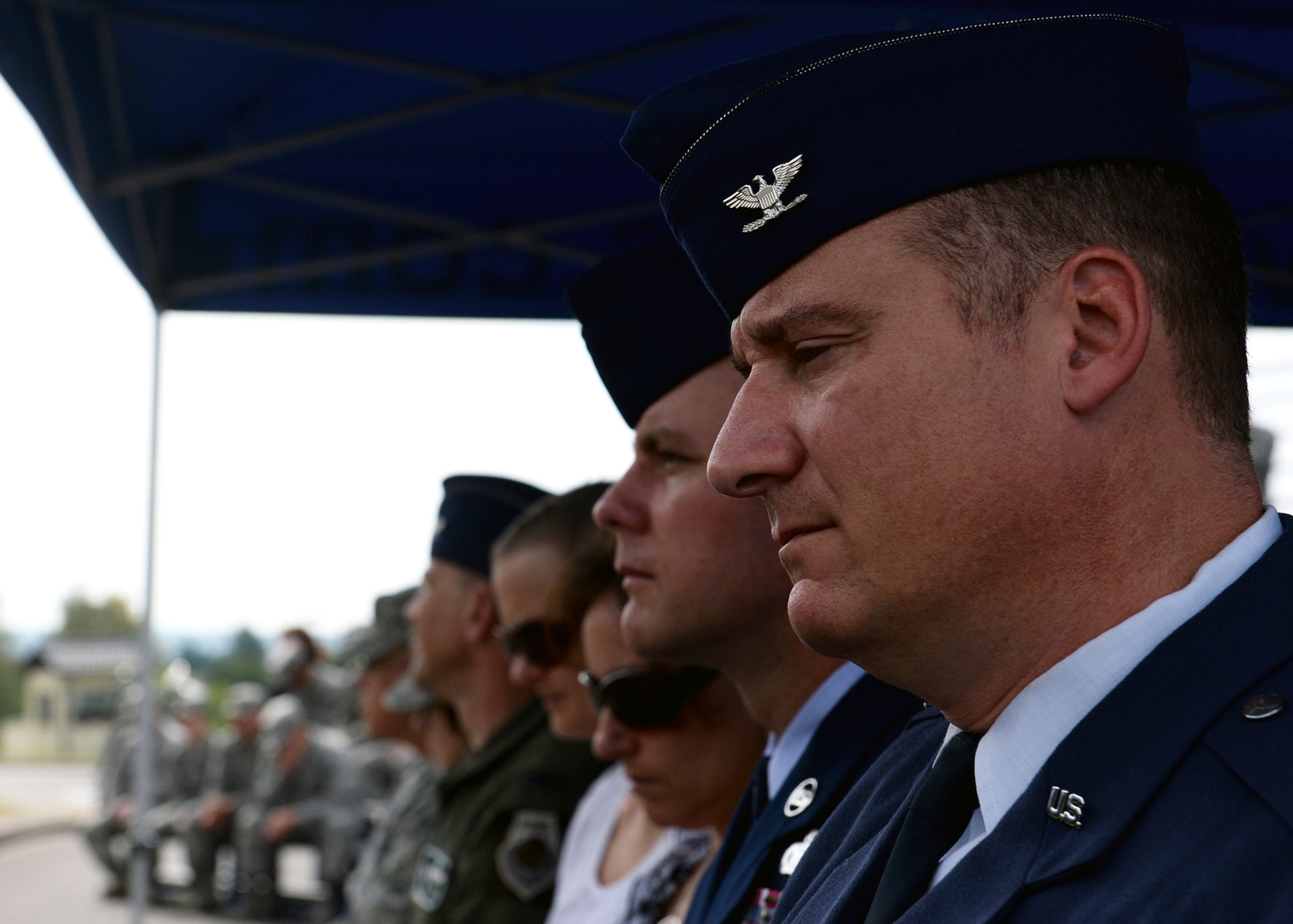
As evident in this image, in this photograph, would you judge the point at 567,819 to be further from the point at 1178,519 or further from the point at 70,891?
the point at 70,891

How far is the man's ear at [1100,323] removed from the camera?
43.5 inches

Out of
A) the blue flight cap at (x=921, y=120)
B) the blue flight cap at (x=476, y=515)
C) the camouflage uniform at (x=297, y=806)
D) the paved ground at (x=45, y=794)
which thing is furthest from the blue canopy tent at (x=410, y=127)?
the paved ground at (x=45, y=794)

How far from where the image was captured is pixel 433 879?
3820mm

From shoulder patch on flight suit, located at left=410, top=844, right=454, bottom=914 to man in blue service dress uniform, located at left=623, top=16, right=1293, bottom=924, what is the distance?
263 centimetres

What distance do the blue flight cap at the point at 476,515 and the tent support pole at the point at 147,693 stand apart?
3.94ft

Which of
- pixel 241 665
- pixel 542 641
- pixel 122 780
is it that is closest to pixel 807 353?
pixel 542 641

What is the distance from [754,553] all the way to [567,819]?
5.33 feet

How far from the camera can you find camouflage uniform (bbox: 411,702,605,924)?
3.47 m

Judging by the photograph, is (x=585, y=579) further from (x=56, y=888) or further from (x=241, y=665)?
(x=241, y=665)

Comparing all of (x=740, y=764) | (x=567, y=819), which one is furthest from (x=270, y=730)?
(x=740, y=764)

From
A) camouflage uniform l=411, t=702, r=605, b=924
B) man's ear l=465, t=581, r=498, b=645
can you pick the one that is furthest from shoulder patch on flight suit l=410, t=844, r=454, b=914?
man's ear l=465, t=581, r=498, b=645

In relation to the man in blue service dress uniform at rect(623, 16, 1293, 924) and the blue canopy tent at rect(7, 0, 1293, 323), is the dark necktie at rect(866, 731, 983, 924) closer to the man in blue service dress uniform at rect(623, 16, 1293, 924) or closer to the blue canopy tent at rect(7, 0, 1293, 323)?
the man in blue service dress uniform at rect(623, 16, 1293, 924)

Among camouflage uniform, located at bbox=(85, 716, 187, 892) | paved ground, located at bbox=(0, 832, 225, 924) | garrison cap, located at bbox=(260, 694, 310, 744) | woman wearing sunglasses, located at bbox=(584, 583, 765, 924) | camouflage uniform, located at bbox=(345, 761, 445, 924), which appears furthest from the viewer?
camouflage uniform, located at bbox=(85, 716, 187, 892)

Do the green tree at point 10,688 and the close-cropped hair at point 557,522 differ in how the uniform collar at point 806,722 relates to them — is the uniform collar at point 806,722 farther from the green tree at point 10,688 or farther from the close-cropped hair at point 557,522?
the green tree at point 10,688
